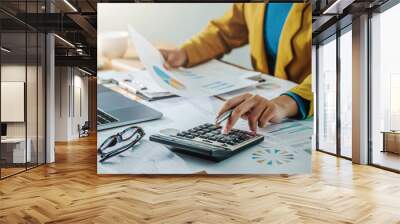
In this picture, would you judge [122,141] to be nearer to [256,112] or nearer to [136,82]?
[136,82]

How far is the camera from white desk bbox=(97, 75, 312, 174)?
618 centimetres

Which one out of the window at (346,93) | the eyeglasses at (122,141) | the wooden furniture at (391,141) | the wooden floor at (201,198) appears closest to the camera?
the wooden floor at (201,198)

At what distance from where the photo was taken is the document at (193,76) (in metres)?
6.20

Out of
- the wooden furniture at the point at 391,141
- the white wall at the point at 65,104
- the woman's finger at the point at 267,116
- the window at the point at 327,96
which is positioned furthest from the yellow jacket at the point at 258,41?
the white wall at the point at 65,104

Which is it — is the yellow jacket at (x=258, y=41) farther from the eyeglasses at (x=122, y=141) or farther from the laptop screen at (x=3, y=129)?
the laptop screen at (x=3, y=129)

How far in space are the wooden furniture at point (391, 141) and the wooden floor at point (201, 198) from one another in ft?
1.75

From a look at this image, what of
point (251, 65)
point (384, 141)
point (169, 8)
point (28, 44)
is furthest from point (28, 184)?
point (384, 141)

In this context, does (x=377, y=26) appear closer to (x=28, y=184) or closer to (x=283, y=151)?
(x=283, y=151)

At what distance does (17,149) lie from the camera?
263 inches

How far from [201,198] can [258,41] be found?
9.35 ft

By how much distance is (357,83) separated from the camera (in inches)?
313

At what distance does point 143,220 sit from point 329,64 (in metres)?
7.78

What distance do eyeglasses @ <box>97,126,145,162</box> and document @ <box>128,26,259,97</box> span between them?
0.86m

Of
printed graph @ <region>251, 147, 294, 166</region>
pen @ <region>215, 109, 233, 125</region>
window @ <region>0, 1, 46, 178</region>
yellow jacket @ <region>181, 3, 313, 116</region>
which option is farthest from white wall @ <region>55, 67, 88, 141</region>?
printed graph @ <region>251, 147, 294, 166</region>
